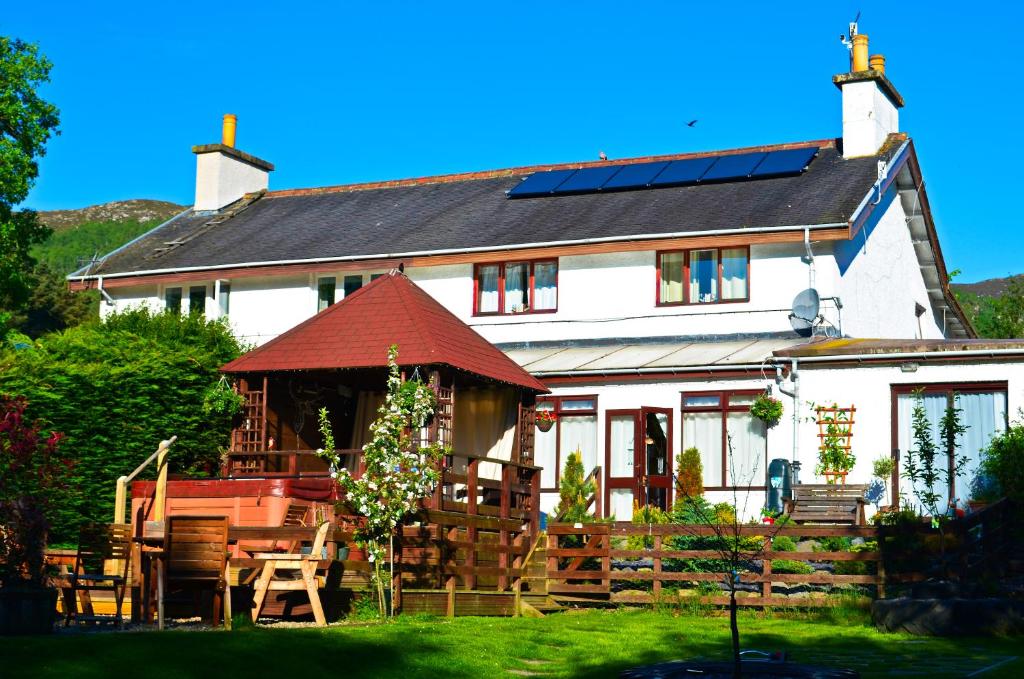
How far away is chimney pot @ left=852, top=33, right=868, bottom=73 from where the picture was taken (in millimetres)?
31000

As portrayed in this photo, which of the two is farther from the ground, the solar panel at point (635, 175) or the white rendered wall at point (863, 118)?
the white rendered wall at point (863, 118)

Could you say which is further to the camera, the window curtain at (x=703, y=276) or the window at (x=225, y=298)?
the window at (x=225, y=298)

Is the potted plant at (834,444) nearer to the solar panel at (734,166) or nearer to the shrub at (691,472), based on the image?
the shrub at (691,472)

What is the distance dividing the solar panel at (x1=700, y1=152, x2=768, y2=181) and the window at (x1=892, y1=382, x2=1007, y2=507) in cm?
850

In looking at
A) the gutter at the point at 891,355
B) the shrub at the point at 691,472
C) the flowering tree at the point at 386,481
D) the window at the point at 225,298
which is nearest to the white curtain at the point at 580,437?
the shrub at the point at 691,472

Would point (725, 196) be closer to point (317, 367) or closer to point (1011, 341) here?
point (1011, 341)

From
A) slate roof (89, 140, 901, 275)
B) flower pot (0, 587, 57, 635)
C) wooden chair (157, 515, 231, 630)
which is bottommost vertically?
flower pot (0, 587, 57, 635)

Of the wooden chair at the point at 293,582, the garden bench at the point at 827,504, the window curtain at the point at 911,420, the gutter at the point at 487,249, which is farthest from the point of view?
the gutter at the point at 487,249

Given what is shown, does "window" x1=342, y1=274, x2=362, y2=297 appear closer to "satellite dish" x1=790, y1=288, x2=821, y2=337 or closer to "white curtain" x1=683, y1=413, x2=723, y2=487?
"white curtain" x1=683, y1=413, x2=723, y2=487

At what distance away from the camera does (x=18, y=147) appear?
1194 inches

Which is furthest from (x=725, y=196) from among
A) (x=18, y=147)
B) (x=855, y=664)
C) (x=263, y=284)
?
(x=855, y=664)

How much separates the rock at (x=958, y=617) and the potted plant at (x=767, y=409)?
9127 millimetres

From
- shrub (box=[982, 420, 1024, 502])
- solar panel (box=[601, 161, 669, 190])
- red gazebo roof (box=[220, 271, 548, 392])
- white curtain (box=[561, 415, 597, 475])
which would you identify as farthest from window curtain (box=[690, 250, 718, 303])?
red gazebo roof (box=[220, 271, 548, 392])

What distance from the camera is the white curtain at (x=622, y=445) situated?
26359mm
